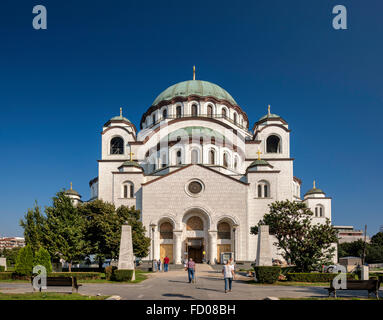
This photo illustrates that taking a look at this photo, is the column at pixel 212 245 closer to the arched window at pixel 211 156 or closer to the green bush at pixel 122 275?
the arched window at pixel 211 156

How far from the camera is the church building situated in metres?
37.2

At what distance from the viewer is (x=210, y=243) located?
36.6m

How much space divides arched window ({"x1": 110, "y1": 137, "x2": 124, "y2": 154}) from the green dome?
25.2 ft

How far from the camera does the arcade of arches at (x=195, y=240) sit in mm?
36719

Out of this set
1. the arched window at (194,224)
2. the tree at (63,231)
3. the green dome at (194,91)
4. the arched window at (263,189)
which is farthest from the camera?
the green dome at (194,91)

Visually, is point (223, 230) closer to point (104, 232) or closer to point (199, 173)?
point (199, 173)

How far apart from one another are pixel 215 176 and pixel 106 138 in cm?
1726

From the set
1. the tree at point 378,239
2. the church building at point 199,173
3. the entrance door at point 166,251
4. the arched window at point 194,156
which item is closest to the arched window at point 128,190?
the church building at point 199,173

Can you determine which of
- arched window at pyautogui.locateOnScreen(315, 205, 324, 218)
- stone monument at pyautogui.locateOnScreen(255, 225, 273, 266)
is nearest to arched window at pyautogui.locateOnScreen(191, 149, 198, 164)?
arched window at pyautogui.locateOnScreen(315, 205, 324, 218)

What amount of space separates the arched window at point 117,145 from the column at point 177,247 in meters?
16.3

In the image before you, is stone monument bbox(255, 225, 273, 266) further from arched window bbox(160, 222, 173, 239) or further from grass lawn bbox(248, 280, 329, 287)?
arched window bbox(160, 222, 173, 239)

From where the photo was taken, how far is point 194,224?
125 feet

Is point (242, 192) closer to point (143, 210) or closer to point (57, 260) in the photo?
point (143, 210)

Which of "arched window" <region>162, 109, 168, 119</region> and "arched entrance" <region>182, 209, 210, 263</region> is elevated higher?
"arched window" <region>162, 109, 168, 119</region>
